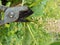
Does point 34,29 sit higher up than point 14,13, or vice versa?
point 14,13

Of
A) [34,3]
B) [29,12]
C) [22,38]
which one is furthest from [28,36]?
[29,12]

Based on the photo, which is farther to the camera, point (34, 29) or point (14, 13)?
point (34, 29)

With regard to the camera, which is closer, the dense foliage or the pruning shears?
the pruning shears

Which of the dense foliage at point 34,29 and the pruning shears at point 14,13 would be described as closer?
the pruning shears at point 14,13

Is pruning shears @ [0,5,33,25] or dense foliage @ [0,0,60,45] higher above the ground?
pruning shears @ [0,5,33,25]

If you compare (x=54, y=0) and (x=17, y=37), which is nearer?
(x=17, y=37)

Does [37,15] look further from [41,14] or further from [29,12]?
[29,12]

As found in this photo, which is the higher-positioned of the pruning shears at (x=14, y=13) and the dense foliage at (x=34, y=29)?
the pruning shears at (x=14, y=13)

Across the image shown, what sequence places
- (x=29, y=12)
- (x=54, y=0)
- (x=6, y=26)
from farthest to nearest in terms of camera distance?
(x=54, y=0) < (x=6, y=26) < (x=29, y=12)
